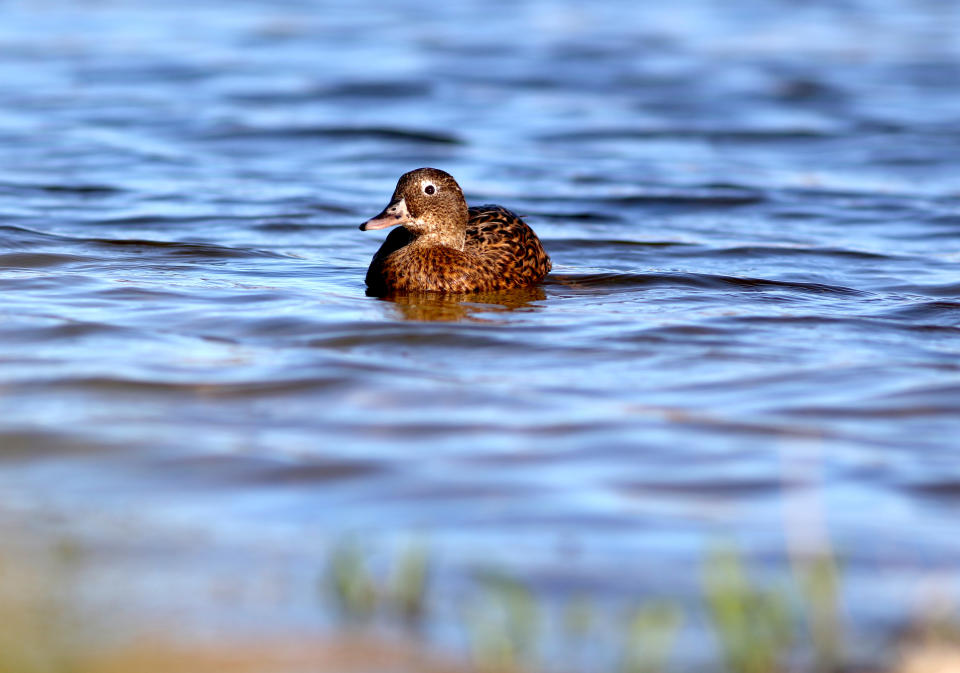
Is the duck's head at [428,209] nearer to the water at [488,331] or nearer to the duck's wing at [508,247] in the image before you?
the duck's wing at [508,247]

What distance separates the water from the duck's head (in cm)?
60

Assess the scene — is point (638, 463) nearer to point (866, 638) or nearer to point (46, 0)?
point (866, 638)

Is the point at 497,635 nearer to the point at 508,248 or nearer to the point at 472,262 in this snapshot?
the point at 472,262

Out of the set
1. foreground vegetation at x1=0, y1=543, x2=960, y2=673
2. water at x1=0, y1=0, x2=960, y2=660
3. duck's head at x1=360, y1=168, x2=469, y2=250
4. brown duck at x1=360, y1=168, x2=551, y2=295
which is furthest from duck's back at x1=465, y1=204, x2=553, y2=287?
foreground vegetation at x1=0, y1=543, x2=960, y2=673

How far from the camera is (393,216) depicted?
8938 mm

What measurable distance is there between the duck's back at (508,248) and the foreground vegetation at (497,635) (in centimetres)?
521

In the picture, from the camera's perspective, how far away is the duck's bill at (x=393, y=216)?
28.9 ft

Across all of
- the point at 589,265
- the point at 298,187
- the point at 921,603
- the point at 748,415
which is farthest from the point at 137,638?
the point at 298,187

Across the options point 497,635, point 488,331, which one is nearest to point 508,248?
point 488,331

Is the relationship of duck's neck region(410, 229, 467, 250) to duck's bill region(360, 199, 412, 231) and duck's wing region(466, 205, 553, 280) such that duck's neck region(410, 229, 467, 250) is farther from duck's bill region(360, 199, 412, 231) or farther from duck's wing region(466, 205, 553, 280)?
duck's bill region(360, 199, 412, 231)

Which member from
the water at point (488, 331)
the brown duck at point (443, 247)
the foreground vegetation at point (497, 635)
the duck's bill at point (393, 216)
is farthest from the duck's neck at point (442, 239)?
the foreground vegetation at point (497, 635)

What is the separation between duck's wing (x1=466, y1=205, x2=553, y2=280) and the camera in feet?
30.7

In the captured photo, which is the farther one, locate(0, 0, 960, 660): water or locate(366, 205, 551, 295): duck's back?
locate(366, 205, 551, 295): duck's back

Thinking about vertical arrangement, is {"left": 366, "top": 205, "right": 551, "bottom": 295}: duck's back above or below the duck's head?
below
